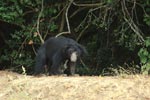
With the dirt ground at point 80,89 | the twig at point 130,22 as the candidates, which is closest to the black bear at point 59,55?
the dirt ground at point 80,89

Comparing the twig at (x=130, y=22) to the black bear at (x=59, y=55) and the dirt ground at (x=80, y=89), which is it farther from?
the dirt ground at (x=80, y=89)

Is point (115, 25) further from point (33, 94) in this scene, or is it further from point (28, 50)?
point (33, 94)

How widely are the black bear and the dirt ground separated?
167 centimetres

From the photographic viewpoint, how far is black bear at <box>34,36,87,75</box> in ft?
31.8

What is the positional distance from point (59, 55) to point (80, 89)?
2.70 m

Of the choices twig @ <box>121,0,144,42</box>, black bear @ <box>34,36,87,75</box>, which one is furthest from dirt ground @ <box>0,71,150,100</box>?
twig @ <box>121,0,144,42</box>

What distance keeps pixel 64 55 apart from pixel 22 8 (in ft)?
11.7

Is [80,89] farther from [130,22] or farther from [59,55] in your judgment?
[130,22]

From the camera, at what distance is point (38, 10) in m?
13.2

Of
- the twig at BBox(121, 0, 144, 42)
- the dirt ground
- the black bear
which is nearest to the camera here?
the dirt ground

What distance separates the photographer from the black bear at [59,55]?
381 inches

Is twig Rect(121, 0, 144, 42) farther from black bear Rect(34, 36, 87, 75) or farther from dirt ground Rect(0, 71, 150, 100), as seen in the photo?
dirt ground Rect(0, 71, 150, 100)

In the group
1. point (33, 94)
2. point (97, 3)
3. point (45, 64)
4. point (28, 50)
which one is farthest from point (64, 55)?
point (28, 50)

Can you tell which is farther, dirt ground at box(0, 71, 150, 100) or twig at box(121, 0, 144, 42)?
twig at box(121, 0, 144, 42)
